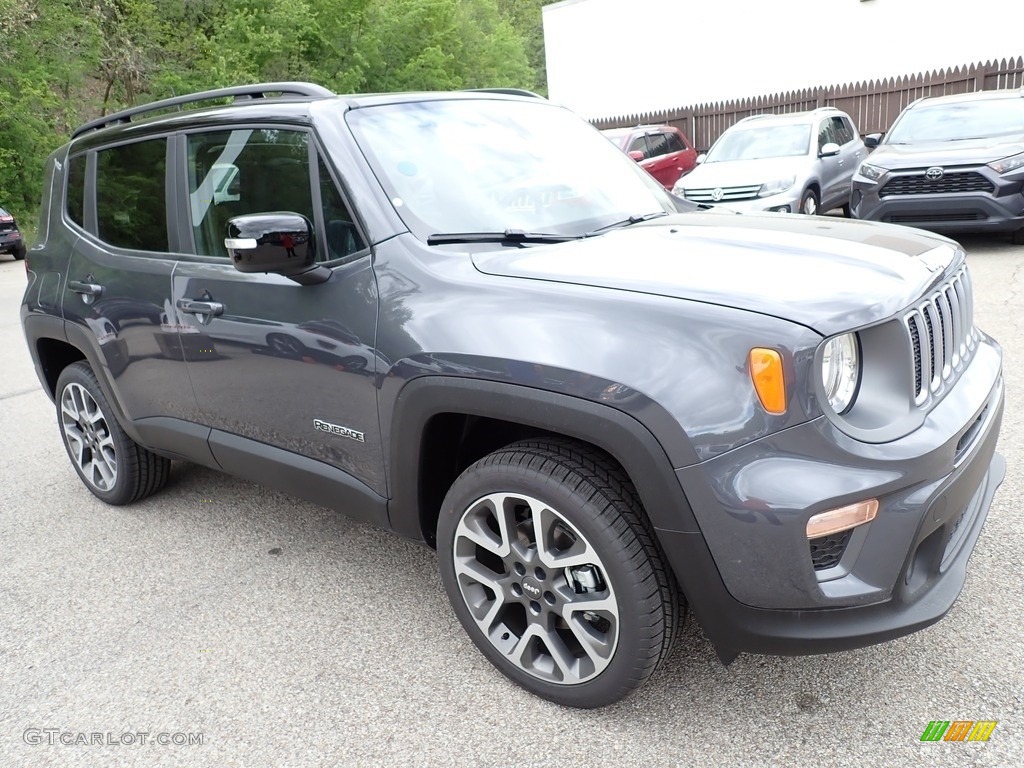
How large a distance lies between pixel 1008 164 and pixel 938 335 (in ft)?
25.2

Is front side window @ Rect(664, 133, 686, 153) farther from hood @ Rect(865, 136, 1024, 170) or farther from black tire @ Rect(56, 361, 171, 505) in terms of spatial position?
black tire @ Rect(56, 361, 171, 505)

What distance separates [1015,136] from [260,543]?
9089 millimetres

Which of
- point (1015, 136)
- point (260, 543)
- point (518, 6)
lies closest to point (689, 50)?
point (1015, 136)

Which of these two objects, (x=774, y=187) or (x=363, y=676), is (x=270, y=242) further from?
(x=774, y=187)

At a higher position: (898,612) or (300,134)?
(300,134)

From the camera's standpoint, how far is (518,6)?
67188mm

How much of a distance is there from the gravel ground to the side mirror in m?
1.30

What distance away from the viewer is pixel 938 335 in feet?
7.59

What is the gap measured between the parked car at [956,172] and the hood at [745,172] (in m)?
0.98

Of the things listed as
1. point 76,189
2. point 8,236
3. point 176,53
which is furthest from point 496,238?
point 176,53

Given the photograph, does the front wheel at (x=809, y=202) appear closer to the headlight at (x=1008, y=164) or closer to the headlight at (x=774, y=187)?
the headlight at (x=774, y=187)

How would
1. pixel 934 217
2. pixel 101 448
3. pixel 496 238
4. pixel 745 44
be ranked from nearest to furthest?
1. pixel 496 238
2. pixel 101 448
3. pixel 934 217
4. pixel 745 44

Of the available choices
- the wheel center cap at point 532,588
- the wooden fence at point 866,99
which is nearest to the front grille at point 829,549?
the wheel center cap at point 532,588

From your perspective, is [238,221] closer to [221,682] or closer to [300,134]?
[300,134]
